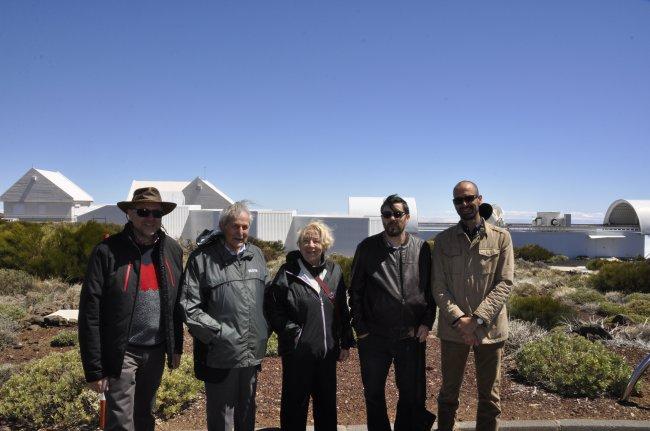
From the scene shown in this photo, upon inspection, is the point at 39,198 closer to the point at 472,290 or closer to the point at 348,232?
the point at 348,232

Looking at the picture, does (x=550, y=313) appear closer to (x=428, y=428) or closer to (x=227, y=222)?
(x=428, y=428)

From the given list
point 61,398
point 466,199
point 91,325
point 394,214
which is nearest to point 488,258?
point 466,199

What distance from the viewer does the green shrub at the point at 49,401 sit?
3967 mm

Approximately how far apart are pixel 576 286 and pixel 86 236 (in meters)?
11.9

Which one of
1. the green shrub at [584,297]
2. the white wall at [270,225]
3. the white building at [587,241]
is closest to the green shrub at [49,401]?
the green shrub at [584,297]

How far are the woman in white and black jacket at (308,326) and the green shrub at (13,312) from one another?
572 centimetres

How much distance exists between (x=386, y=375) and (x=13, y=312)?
650 centimetres

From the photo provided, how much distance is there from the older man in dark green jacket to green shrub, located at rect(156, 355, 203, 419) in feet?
3.75

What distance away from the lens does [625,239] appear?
2602 cm

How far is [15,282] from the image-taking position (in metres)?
9.62

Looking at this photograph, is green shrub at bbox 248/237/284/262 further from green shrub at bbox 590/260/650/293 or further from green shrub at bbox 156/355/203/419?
green shrub at bbox 156/355/203/419

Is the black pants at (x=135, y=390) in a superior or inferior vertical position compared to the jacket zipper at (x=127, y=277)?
inferior

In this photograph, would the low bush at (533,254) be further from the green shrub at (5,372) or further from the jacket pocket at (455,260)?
the green shrub at (5,372)

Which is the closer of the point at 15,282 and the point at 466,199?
the point at 466,199
